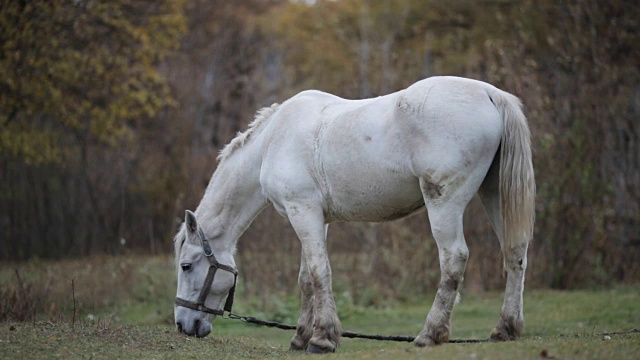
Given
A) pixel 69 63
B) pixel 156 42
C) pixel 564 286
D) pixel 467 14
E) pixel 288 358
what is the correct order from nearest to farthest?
pixel 288 358 → pixel 564 286 → pixel 69 63 → pixel 156 42 → pixel 467 14

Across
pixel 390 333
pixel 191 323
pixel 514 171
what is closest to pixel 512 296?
pixel 514 171

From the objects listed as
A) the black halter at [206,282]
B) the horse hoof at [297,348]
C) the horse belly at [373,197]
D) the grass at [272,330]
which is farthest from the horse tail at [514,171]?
the black halter at [206,282]

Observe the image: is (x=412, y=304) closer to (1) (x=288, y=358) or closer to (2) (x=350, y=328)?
(2) (x=350, y=328)

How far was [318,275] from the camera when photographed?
6723mm

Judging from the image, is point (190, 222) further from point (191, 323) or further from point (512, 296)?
point (512, 296)

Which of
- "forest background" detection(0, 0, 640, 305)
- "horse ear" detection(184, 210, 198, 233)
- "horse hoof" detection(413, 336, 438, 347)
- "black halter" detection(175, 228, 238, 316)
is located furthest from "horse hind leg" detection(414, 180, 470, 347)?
"forest background" detection(0, 0, 640, 305)

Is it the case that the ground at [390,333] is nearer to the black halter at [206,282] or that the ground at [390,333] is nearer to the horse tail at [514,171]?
the black halter at [206,282]

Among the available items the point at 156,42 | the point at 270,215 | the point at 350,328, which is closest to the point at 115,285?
the point at 270,215

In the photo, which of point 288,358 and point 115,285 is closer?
point 288,358

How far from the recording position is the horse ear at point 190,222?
736 centimetres

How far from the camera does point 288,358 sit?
6277 mm

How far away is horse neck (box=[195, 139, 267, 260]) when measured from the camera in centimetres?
751

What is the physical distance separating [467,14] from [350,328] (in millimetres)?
19059

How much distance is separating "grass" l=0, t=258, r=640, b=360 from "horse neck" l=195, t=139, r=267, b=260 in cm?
85
